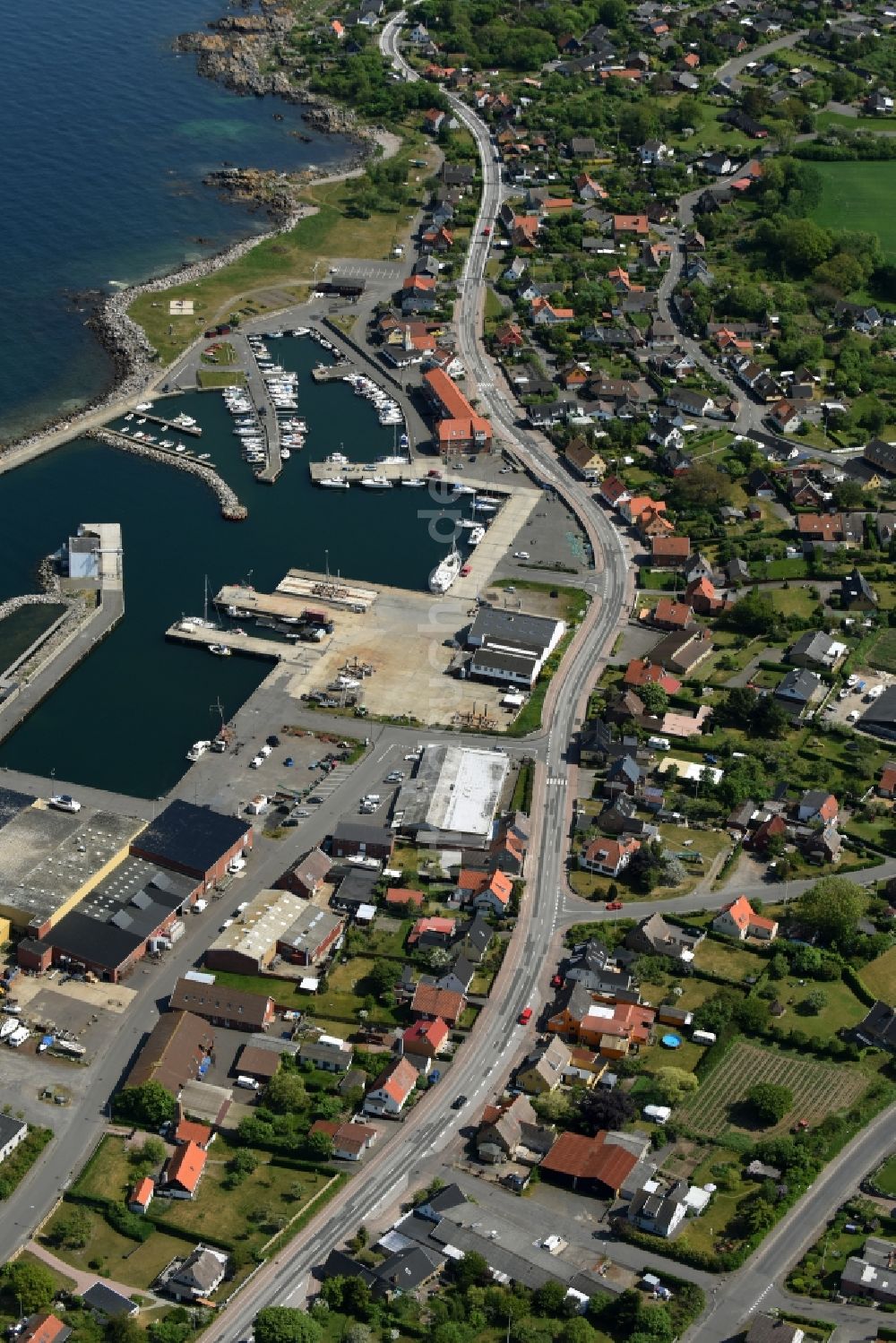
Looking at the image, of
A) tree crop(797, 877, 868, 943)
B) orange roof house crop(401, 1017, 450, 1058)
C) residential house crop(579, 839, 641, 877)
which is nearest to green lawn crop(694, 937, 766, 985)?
tree crop(797, 877, 868, 943)

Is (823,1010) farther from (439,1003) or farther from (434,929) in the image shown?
(434,929)

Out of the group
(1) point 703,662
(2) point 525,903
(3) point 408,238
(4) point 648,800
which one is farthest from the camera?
(3) point 408,238

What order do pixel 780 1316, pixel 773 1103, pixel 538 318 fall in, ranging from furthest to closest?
pixel 538 318 → pixel 773 1103 → pixel 780 1316

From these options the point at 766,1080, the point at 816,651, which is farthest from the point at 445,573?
the point at 766,1080

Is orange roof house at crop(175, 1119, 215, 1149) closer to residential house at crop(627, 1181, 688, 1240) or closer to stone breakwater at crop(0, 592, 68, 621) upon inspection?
residential house at crop(627, 1181, 688, 1240)

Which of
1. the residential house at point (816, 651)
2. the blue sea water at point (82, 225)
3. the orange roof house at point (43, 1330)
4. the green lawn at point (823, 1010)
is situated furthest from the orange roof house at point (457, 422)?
the orange roof house at point (43, 1330)

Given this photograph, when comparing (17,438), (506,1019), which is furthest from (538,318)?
(506,1019)

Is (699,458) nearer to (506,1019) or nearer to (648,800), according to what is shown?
(648,800)
